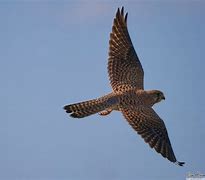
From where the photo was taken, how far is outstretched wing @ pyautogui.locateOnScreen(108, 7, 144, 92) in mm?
14406

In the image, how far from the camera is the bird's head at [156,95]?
553 inches

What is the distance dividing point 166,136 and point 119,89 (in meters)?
1.36

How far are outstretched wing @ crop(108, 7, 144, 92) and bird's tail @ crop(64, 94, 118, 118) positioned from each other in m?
0.70

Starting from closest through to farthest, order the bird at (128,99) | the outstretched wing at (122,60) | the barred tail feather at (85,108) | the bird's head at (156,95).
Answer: the barred tail feather at (85,108), the bird at (128,99), the bird's head at (156,95), the outstretched wing at (122,60)

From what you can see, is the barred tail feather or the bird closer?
the barred tail feather

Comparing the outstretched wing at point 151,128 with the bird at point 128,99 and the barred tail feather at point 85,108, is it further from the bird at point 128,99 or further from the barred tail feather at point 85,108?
the barred tail feather at point 85,108

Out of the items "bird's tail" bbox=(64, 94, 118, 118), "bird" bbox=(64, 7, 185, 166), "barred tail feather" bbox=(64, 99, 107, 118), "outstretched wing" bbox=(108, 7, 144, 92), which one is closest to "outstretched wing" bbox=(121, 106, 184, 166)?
"bird" bbox=(64, 7, 185, 166)

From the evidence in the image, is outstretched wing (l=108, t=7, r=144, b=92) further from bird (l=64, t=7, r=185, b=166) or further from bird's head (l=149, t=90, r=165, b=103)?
bird's head (l=149, t=90, r=165, b=103)

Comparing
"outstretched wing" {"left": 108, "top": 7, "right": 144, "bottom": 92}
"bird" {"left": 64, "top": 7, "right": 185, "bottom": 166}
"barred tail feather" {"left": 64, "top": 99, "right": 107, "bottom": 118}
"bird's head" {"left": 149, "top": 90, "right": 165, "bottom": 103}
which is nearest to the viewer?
"barred tail feather" {"left": 64, "top": 99, "right": 107, "bottom": 118}

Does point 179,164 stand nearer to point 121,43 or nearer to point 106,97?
point 106,97

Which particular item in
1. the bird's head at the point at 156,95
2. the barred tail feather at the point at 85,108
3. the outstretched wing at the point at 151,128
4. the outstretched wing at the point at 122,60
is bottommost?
Answer: the outstretched wing at the point at 151,128

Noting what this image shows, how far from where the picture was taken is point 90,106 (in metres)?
13.0

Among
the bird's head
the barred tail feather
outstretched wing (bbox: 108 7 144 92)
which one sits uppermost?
outstretched wing (bbox: 108 7 144 92)

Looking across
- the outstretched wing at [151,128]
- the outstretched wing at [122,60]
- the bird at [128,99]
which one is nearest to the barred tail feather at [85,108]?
the bird at [128,99]
